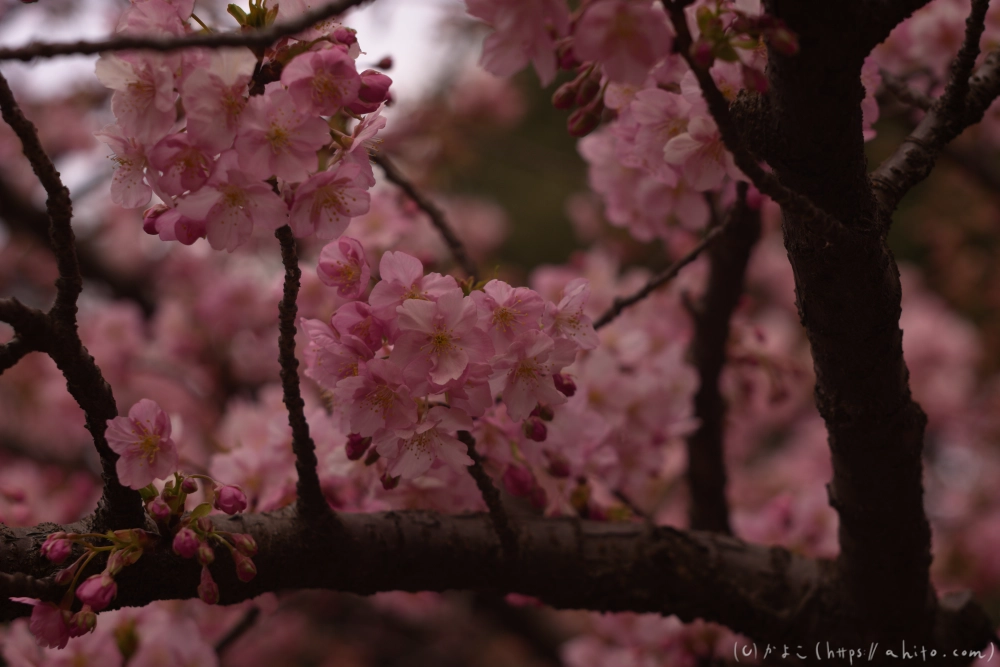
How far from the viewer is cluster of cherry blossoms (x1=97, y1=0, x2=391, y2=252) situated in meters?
0.77

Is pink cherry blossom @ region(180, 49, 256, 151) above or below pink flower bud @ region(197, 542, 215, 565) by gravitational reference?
above

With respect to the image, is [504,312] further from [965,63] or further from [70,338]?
[965,63]

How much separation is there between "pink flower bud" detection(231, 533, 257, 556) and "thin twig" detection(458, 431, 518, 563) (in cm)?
29

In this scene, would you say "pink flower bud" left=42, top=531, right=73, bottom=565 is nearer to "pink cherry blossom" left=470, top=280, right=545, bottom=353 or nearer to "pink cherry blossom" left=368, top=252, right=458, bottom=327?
"pink cherry blossom" left=368, top=252, right=458, bottom=327

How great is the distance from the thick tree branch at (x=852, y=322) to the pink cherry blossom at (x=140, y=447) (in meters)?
0.76

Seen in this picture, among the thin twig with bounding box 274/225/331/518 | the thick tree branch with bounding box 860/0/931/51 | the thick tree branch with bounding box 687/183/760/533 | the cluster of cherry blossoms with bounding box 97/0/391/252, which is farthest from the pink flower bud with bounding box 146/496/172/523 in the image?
the thick tree branch with bounding box 687/183/760/533

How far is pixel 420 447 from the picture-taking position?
956 mm

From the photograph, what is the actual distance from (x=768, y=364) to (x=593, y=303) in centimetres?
49

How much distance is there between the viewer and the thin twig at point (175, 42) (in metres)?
0.62

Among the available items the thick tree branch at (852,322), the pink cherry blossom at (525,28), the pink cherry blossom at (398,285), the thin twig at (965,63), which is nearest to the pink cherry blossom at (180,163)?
the pink cherry blossom at (398,285)

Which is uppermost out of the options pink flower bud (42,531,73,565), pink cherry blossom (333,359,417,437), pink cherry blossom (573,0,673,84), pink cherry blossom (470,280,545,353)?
pink cherry blossom (573,0,673,84)

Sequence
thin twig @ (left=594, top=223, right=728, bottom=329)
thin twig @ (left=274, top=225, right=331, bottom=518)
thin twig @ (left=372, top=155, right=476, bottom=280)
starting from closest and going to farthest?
thin twig @ (left=274, top=225, right=331, bottom=518)
thin twig @ (left=594, top=223, right=728, bottom=329)
thin twig @ (left=372, top=155, right=476, bottom=280)

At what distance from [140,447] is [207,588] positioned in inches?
7.2

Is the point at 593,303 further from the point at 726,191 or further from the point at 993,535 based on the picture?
the point at 993,535
